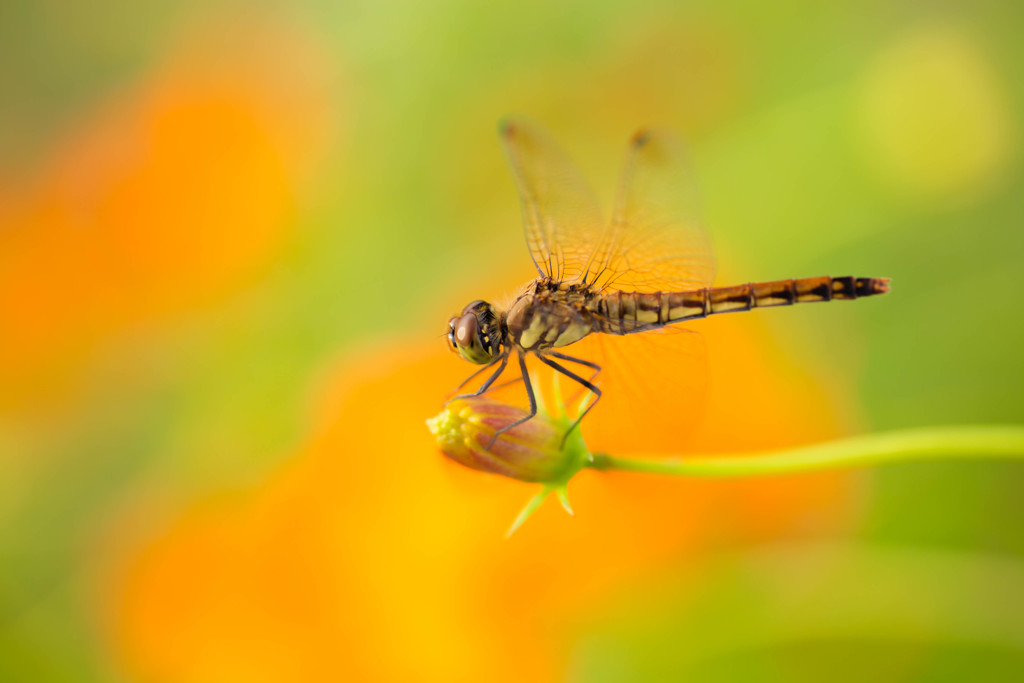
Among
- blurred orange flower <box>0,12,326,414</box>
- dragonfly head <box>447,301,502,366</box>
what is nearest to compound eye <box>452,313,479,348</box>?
dragonfly head <box>447,301,502,366</box>

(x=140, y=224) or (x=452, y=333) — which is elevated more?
(x=140, y=224)

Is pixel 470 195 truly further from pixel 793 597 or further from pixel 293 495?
pixel 793 597

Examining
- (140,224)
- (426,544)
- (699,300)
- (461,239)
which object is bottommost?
(426,544)

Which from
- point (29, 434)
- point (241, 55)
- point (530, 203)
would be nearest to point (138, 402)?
point (29, 434)

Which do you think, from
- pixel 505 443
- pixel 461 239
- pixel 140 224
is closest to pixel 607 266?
pixel 505 443

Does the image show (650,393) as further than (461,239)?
No

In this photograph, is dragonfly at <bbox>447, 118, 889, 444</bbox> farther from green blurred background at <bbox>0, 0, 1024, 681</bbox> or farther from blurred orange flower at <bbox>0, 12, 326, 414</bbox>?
blurred orange flower at <bbox>0, 12, 326, 414</bbox>

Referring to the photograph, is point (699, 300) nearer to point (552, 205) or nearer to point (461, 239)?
point (552, 205)
